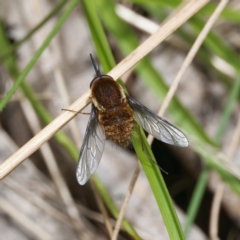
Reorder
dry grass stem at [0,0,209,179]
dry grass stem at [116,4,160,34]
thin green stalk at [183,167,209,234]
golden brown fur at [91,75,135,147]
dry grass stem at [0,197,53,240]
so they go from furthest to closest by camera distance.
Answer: dry grass stem at [116,4,160,34] < dry grass stem at [0,197,53,240] < thin green stalk at [183,167,209,234] < golden brown fur at [91,75,135,147] < dry grass stem at [0,0,209,179]

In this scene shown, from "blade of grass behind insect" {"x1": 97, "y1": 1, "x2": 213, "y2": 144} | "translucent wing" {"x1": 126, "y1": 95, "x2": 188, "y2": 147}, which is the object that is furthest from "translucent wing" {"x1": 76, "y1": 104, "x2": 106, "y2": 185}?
"blade of grass behind insect" {"x1": 97, "y1": 1, "x2": 213, "y2": 144}

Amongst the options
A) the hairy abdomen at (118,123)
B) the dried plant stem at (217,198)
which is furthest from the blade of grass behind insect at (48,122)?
the dried plant stem at (217,198)

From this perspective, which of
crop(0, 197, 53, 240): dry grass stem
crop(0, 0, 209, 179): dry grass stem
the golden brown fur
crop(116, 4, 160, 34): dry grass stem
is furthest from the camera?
crop(116, 4, 160, 34): dry grass stem

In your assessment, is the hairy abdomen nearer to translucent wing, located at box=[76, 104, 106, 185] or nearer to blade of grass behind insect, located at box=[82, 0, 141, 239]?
translucent wing, located at box=[76, 104, 106, 185]

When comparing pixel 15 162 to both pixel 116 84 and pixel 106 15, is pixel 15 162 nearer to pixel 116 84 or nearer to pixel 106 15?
pixel 116 84

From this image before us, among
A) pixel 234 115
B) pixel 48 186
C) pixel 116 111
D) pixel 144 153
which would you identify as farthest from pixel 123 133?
pixel 234 115

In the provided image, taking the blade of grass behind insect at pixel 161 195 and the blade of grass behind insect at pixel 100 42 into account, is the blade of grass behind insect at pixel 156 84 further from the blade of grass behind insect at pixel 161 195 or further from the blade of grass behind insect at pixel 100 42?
the blade of grass behind insect at pixel 161 195

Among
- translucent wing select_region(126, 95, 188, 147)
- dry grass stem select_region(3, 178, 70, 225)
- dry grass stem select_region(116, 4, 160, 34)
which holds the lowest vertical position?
translucent wing select_region(126, 95, 188, 147)
